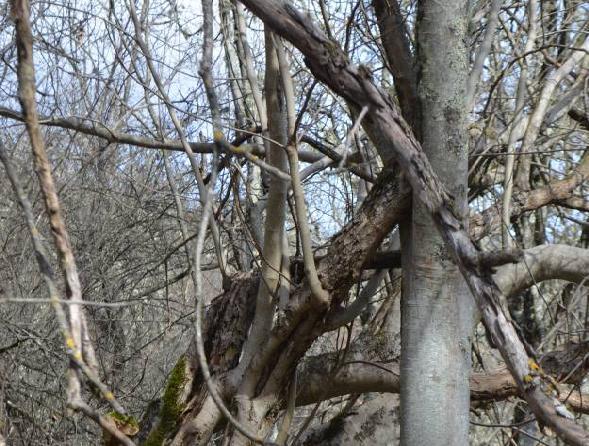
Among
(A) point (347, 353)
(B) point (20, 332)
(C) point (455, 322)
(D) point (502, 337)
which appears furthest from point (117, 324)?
(D) point (502, 337)

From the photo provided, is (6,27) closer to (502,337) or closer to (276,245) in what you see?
(276,245)

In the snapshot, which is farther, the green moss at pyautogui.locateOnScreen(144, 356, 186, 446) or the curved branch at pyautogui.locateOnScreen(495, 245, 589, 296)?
the curved branch at pyautogui.locateOnScreen(495, 245, 589, 296)

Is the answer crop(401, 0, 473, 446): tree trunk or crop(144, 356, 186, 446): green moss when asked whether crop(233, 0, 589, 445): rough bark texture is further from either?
crop(144, 356, 186, 446): green moss

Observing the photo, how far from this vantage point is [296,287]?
12.1ft

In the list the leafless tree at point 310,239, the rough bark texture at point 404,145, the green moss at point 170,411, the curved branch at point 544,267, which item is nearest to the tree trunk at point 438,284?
the leafless tree at point 310,239

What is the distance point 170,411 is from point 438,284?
182 centimetres

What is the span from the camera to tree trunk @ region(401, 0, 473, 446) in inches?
115

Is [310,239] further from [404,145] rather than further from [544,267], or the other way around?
[544,267]

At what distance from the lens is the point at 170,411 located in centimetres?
412

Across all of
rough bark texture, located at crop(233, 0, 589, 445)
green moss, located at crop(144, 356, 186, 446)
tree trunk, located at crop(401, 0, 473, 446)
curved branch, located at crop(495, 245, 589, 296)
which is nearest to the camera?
rough bark texture, located at crop(233, 0, 589, 445)

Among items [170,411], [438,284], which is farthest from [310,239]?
[170,411]

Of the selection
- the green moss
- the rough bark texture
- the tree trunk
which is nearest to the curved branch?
the tree trunk

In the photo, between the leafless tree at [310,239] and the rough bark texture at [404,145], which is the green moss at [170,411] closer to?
the leafless tree at [310,239]

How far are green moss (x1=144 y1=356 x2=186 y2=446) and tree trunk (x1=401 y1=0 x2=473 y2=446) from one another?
1521 mm
